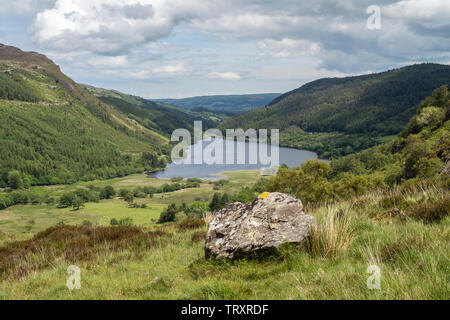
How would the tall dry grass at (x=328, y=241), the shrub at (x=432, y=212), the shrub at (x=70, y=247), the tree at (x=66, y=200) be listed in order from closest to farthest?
the tall dry grass at (x=328, y=241), the shrub at (x=432, y=212), the shrub at (x=70, y=247), the tree at (x=66, y=200)

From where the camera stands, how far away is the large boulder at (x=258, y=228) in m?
7.10

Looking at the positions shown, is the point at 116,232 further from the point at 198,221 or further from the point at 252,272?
the point at 252,272

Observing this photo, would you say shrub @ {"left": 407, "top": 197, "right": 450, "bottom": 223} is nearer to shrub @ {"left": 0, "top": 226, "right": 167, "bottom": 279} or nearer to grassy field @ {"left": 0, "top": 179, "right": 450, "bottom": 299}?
grassy field @ {"left": 0, "top": 179, "right": 450, "bottom": 299}

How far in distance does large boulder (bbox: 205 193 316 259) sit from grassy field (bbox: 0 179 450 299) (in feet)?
1.03

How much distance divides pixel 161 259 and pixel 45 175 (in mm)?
197111

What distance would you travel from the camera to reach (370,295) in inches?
161

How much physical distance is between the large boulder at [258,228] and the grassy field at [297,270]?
31cm

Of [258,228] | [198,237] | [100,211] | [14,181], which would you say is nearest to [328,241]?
[258,228]

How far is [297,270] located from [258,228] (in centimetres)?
184

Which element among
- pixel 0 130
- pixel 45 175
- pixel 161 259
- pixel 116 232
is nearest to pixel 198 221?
pixel 116 232

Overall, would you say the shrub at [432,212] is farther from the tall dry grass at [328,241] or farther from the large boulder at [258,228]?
the large boulder at [258,228]

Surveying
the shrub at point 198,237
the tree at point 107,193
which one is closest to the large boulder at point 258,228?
the shrub at point 198,237

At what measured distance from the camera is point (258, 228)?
756 centimetres

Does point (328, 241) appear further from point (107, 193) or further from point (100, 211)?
point (107, 193)
